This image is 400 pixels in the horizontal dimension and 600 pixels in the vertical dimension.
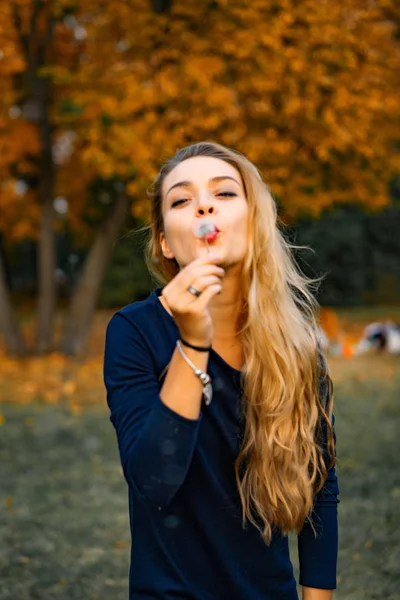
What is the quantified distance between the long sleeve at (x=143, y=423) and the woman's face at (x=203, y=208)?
0.71ft

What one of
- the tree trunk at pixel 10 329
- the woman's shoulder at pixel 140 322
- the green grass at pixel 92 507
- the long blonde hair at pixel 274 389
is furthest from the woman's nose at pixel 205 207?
the tree trunk at pixel 10 329

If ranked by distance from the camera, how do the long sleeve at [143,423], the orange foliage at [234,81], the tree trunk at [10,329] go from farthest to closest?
1. the tree trunk at [10,329]
2. the orange foliage at [234,81]
3. the long sleeve at [143,423]

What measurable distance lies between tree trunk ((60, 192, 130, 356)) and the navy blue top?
11607 millimetres

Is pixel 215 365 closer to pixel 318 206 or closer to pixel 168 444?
pixel 168 444

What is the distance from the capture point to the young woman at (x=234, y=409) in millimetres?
1833

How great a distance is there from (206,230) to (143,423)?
43cm

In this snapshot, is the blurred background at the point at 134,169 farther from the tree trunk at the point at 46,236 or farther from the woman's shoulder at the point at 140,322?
the woman's shoulder at the point at 140,322

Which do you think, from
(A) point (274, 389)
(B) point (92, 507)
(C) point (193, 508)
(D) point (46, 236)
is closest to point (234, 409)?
(A) point (274, 389)

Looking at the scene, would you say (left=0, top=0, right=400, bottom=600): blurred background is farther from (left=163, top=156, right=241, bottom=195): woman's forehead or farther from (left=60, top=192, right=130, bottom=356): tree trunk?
(left=163, top=156, right=241, bottom=195): woman's forehead

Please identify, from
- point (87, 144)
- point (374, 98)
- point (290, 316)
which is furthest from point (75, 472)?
point (87, 144)

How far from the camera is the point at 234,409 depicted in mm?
1925

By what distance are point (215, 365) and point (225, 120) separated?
8992mm

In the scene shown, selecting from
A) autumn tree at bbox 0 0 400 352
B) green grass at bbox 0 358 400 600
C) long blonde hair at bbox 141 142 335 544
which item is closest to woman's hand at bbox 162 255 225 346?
long blonde hair at bbox 141 142 335 544

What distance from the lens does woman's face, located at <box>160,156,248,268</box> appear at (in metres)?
1.85
